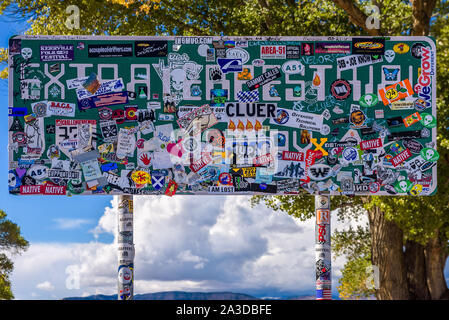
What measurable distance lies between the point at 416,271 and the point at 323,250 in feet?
35.6

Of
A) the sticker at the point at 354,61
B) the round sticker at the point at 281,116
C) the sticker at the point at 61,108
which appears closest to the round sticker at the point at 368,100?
the sticker at the point at 354,61

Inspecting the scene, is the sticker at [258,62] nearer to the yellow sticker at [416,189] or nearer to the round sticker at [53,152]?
Answer: the yellow sticker at [416,189]

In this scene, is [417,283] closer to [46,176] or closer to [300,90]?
[300,90]

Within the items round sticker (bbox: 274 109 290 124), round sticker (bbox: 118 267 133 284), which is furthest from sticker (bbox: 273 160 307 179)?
round sticker (bbox: 118 267 133 284)

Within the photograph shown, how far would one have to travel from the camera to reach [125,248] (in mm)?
9680

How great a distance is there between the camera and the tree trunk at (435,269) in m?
18.8

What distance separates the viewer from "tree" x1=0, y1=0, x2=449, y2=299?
52.6 ft

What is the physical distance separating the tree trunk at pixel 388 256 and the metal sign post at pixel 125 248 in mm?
10676

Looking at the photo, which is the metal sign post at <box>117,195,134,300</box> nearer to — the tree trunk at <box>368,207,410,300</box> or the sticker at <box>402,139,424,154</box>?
the sticker at <box>402,139,424,154</box>

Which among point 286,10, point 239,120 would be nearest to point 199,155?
point 239,120

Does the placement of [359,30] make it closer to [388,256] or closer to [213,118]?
[388,256]

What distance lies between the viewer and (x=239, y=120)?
956cm

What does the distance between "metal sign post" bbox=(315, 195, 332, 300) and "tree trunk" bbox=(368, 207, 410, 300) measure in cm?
866

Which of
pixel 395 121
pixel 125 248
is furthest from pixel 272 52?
pixel 125 248
